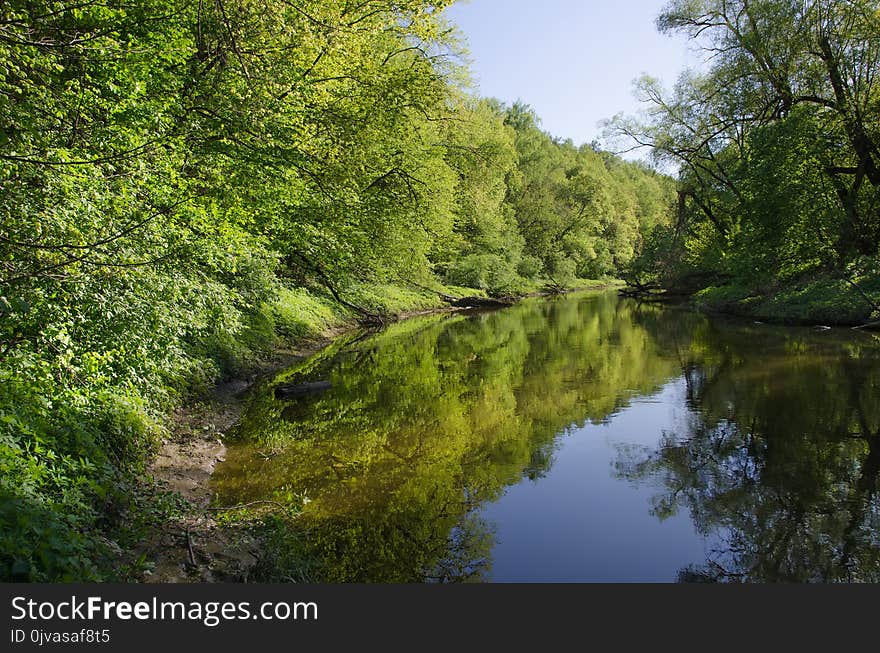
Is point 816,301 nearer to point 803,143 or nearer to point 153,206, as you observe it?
point 803,143

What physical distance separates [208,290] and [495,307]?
1373 inches

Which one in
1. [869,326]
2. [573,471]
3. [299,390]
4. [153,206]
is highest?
[869,326]

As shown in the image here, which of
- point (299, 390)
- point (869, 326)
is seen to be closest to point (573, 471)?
point (299, 390)

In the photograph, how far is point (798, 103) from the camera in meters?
23.3

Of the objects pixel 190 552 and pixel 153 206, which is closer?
pixel 190 552

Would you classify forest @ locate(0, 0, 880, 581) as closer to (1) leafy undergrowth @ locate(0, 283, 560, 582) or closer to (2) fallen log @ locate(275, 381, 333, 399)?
(1) leafy undergrowth @ locate(0, 283, 560, 582)

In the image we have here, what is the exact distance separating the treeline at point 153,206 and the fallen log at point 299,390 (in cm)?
134

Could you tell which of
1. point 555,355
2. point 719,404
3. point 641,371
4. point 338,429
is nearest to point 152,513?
point 338,429

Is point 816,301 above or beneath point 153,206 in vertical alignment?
above

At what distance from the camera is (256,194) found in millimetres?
12727

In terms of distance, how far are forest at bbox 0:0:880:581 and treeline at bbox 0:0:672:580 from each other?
42mm

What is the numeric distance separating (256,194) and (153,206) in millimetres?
4970

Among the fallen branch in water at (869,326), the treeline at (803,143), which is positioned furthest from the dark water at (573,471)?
the treeline at (803,143)

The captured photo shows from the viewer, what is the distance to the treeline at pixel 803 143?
833 inches
